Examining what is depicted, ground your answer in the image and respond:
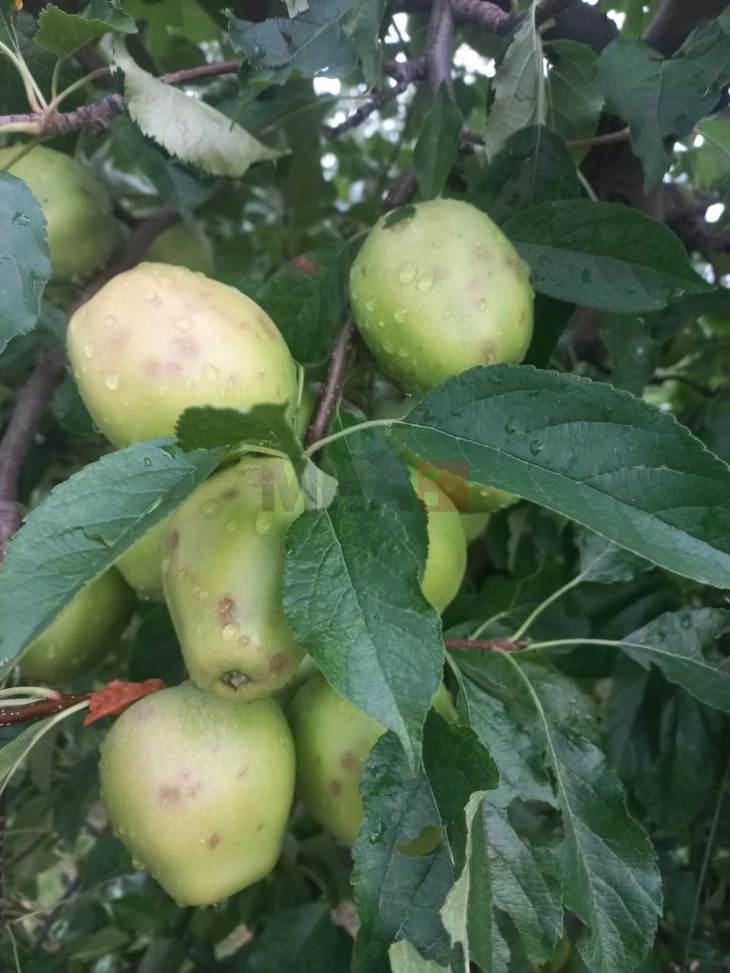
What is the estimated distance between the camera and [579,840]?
2.02 feet

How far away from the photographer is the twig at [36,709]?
21.7 inches

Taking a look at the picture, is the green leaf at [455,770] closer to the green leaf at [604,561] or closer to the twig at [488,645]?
the twig at [488,645]

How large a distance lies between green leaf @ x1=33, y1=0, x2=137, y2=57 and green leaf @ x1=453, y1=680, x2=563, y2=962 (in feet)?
1.95

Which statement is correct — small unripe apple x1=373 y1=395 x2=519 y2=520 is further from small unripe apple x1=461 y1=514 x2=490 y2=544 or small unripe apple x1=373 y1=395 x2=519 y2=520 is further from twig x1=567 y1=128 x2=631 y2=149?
twig x1=567 y1=128 x2=631 y2=149

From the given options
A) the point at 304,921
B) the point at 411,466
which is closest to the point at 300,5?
the point at 411,466

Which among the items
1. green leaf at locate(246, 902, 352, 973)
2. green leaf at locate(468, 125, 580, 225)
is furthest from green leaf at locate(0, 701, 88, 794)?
green leaf at locate(468, 125, 580, 225)

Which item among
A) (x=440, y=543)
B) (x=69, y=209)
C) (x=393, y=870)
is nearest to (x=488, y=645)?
(x=440, y=543)

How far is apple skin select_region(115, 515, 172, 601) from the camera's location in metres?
0.65

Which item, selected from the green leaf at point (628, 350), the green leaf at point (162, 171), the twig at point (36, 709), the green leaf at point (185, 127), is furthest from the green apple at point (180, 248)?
the twig at point (36, 709)

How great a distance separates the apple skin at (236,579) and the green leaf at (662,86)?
400mm

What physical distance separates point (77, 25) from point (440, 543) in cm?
51

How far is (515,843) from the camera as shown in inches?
22.4

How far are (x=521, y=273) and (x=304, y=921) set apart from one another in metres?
0.78

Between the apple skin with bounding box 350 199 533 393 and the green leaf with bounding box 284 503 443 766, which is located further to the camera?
the apple skin with bounding box 350 199 533 393
